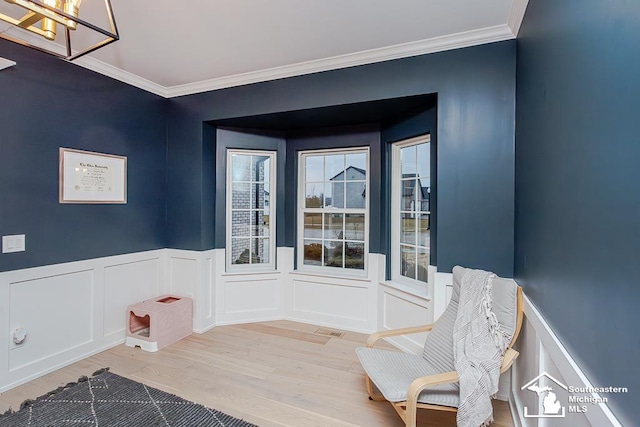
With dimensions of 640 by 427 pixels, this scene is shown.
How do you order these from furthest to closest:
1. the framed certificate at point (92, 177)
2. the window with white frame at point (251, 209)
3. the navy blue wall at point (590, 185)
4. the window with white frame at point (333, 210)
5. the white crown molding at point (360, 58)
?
the window with white frame at point (251, 209) < the window with white frame at point (333, 210) < the framed certificate at point (92, 177) < the white crown molding at point (360, 58) < the navy blue wall at point (590, 185)

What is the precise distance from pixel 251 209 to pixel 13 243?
7.07 ft

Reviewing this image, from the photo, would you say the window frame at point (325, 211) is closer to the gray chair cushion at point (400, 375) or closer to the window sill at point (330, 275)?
the window sill at point (330, 275)

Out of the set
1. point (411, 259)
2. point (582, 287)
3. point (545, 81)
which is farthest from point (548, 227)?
point (411, 259)

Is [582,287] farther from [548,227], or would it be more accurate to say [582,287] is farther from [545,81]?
[545,81]

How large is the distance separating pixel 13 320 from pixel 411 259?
343 centimetres

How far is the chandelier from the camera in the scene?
1207 millimetres

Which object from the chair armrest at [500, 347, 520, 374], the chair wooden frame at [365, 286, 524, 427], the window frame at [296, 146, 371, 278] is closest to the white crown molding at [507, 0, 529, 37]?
the window frame at [296, 146, 371, 278]

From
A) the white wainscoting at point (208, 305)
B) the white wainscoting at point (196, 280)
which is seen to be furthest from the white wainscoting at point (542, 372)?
the white wainscoting at point (196, 280)

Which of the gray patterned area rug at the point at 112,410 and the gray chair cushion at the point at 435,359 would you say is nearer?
the gray chair cushion at the point at 435,359

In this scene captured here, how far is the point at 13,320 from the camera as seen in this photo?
7.88ft

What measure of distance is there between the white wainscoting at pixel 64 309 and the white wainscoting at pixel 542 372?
3503 mm

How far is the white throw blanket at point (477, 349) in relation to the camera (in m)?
1.69

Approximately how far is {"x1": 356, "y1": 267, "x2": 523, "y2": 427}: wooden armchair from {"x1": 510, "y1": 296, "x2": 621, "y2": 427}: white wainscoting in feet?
0.35

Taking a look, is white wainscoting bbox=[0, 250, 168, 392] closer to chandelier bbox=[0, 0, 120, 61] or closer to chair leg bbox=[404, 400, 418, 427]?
chandelier bbox=[0, 0, 120, 61]
